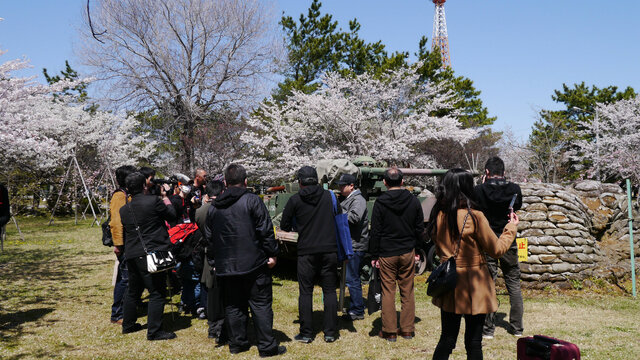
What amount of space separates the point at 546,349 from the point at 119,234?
15.0 feet

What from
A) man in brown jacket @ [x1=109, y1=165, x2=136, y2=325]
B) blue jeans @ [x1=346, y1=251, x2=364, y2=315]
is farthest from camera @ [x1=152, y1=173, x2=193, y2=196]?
blue jeans @ [x1=346, y1=251, x2=364, y2=315]

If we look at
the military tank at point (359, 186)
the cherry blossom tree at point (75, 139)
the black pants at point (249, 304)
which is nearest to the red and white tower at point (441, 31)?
the cherry blossom tree at point (75, 139)

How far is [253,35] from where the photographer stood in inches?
930

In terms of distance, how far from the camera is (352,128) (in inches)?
798

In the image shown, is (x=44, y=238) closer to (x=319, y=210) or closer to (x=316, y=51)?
(x=319, y=210)

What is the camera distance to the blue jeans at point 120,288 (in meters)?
5.91

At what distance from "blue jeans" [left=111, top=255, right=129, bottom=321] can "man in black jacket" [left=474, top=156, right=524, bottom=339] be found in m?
4.27

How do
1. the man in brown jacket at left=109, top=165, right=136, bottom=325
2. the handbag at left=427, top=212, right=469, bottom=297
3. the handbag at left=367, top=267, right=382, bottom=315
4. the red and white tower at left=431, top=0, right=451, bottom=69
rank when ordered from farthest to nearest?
Answer: the red and white tower at left=431, top=0, right=451, bottom=69 → the man in brown jacket at left=109, top=165, right=136, bottom=325 → the handbag at left=367, top=267, right=382, bottom=315 → the handbag at left=427, top=212, right=469, bottom=297

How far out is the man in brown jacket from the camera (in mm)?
5531

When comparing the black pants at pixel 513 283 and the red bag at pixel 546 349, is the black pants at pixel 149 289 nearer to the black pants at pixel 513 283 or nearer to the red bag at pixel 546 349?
the black pants at pixel 513 283

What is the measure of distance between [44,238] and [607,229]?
1585 cm

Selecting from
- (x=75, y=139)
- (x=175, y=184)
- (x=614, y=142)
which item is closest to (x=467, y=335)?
(x=175, y=184)

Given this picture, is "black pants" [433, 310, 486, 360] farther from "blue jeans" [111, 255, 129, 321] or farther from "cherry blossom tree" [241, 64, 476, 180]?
"cherry blossom tree" [241, 64, 476, 180]

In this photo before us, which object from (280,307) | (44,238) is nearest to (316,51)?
(44,238)
